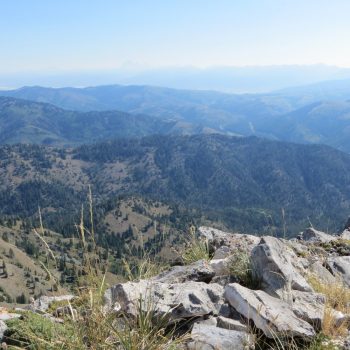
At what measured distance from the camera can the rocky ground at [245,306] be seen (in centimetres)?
561

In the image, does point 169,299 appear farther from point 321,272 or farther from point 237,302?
point 321,272

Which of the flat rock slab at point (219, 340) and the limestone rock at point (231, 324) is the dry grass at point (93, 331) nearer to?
the flat rock slab at point (219, 340)

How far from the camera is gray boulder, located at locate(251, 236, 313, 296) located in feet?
24.1

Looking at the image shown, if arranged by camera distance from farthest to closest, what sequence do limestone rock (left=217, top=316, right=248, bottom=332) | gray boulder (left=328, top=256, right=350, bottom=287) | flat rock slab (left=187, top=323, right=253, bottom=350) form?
gray boulder (left=328, top=256, right=350, bottom=287) < limestone rock (left=217, top=316, right=248, bottom=332) < flat rock slab (left=187, top=323, right=253, bottom=350)

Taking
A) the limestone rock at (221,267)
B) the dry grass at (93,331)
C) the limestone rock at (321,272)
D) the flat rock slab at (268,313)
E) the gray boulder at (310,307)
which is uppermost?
the dry grass at (93,331)

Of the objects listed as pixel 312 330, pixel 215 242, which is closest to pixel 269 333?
pixel 312 330

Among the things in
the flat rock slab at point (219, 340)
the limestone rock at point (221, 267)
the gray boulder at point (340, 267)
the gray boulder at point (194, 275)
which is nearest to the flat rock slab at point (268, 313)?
the flat rock slab at point (219, 340)

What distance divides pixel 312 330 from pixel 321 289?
2428 millimetres

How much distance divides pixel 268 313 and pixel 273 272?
56.5 inches

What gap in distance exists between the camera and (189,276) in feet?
29.8

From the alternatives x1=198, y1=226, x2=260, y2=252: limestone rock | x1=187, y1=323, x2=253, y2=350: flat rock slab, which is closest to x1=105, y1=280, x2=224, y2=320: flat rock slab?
x1=187, y1=323, x2=253, y2=350: flat rock slab

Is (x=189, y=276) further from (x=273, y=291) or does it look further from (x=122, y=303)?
(x=122, y=303)

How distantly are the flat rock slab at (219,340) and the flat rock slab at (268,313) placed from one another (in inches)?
11.9

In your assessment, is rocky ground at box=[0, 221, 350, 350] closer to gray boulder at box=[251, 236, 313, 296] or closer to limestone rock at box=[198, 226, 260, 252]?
gray boulder at box=[251, 236, 313, 296]
